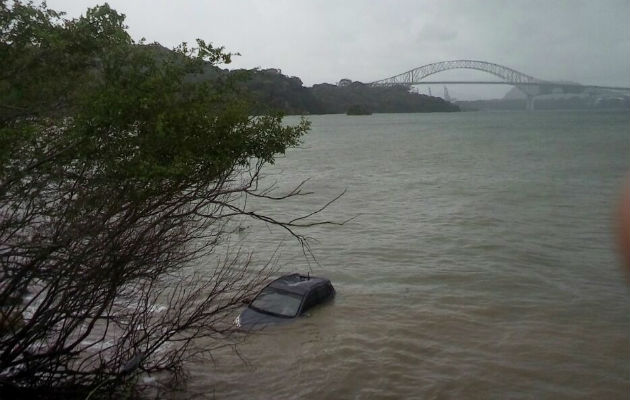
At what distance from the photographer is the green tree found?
670 centimetres

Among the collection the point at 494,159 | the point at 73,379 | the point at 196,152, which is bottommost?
the point at 494,159

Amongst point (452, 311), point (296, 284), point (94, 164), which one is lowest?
point (452, 311)

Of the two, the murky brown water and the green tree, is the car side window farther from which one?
the green tree

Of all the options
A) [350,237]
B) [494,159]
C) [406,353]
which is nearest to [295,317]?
[406,353]

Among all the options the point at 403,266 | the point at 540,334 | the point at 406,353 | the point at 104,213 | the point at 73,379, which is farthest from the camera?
the point at 403,266

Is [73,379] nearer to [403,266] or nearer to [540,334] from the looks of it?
[540,334]

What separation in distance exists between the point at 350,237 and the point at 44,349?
49.7 ft

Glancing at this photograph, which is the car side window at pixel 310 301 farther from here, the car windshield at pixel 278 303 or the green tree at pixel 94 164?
the green tree at pixel 94 164

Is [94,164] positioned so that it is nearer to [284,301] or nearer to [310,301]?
[284,301]

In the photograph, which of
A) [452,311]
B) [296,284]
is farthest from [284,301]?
[452,311]

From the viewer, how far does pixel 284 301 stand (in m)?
13.8

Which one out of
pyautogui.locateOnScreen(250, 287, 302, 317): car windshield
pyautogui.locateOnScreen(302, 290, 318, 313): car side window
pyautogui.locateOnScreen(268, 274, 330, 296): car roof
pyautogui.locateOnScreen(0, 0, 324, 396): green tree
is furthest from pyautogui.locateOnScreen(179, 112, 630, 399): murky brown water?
pyautogui.locateOnScreen(0, 0, 324, 396): green tree

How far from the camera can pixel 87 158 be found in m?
7.05

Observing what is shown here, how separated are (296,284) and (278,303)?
685 millimetres
